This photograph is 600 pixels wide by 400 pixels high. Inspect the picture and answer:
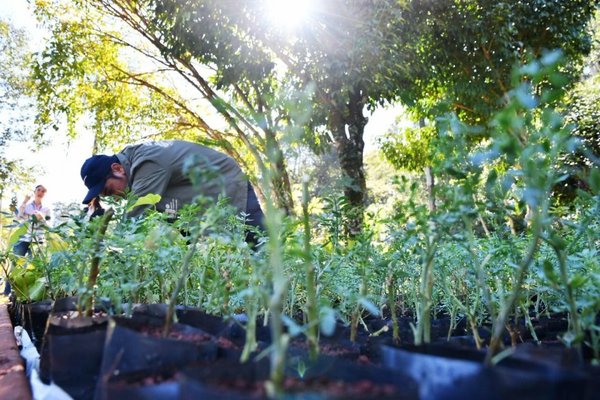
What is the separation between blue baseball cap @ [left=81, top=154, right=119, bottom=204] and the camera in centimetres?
279

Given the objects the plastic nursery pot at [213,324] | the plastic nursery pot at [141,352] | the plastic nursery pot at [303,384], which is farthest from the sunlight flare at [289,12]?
the plastic nursery pot at [303,384]

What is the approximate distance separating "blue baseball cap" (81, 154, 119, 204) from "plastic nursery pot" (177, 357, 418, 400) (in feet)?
7.95

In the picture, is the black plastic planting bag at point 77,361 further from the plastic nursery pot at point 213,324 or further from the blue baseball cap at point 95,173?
the blue baseball cap at point 95,173

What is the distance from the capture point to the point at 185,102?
10328mm

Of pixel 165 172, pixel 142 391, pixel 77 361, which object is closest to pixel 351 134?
pixel 165 172

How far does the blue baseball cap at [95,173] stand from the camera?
279cm

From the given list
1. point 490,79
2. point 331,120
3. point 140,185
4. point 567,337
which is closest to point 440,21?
point 490,79

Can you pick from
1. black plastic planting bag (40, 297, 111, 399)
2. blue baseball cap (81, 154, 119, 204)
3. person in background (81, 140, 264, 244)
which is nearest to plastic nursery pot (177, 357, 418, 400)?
black plastic planting bag (40, 297, 111, 399)

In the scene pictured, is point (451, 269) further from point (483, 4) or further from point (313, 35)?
point (483, 4)

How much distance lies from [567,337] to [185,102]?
10298mm

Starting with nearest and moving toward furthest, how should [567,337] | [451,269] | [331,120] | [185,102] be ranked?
[567,337] < [451,269] < [331,120] < [185,102]

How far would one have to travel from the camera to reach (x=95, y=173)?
284 centimetres

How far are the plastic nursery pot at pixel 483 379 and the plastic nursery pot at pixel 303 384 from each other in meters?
0.04

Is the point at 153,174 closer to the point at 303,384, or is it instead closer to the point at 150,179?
the point at 150,179
